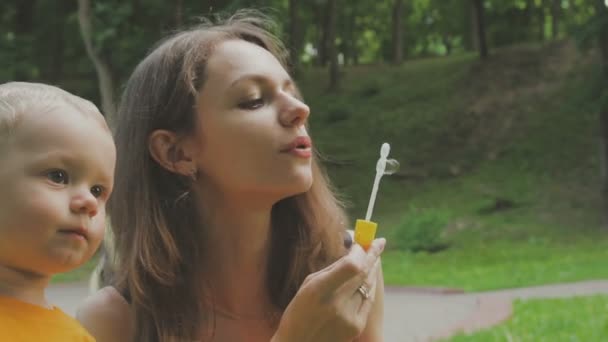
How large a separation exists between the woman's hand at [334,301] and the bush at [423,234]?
13.0 metres

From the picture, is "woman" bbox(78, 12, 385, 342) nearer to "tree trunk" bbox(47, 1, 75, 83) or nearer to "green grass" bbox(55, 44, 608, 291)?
"green grass" bbox(55, 44, 608, 291)

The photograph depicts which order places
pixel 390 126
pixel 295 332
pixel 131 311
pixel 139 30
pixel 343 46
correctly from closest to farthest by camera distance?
1. pixel 295 332
2. pixel 131 311
3. pixel 139 30
4. pixel 390 126
5. pixel 343 46

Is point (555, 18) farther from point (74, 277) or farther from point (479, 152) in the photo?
point (74, 277)

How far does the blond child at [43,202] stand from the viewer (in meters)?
1.24

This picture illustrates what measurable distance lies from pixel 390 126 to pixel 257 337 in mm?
20240

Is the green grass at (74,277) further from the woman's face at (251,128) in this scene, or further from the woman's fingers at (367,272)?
the woman's fingers at (367,272)

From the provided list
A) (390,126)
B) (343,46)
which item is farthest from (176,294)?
(343,46)

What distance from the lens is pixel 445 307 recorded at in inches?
346

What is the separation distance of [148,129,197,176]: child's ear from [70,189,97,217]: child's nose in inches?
34.3

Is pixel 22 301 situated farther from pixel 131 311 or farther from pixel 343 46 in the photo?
pixel 343 46

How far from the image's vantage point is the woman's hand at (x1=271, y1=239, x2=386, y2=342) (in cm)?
177

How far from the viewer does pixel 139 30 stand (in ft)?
53.8

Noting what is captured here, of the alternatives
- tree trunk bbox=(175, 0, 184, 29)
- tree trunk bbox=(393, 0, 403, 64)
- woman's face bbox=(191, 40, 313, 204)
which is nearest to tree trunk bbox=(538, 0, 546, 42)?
tree trunk bbox=(393, 0, 403, 64)

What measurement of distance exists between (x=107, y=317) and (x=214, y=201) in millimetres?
353
